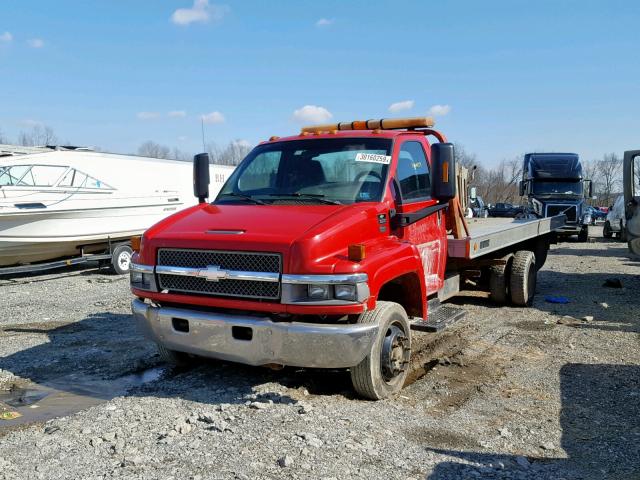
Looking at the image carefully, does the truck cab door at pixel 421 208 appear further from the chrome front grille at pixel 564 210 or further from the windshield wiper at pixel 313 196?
the chrome front grille at pixel 564 210

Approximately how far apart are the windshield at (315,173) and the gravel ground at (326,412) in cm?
171

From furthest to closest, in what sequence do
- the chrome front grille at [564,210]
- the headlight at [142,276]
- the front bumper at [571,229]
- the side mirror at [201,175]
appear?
the front bumper at [571,229] < the chrome front grille at [564,210] < the side mirror at [201,175] < the headlight at [142,276]

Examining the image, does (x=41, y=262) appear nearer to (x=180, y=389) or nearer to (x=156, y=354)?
(x=156, y=354)

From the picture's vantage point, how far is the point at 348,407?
453 cm

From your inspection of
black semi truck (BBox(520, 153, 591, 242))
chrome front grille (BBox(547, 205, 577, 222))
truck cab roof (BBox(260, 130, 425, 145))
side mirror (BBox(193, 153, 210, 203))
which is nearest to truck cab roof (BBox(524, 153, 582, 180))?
black semi truck (BBox(520, 153, 591, 242))

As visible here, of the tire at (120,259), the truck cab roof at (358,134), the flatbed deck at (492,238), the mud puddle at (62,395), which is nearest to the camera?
the mud puddle at (62,395)

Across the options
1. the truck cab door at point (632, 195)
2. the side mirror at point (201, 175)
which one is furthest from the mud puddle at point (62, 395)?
the truck cab door at point (632, 195)

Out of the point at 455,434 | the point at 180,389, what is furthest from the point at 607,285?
the point at 180,389

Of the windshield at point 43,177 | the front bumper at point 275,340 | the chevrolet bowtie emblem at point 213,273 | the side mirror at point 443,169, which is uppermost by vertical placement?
the windshield at point 43,177

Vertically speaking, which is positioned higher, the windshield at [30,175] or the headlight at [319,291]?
the windshield at [30,175]

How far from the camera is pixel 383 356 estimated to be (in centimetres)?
471

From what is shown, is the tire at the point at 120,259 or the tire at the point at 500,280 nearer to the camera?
the tire at the point at 500,280

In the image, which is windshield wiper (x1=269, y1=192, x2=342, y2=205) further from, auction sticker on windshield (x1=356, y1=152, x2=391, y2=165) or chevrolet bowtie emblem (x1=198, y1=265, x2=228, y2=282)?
chevrolet bowtie emblem (x1=198, y1=265, x2=228, y2=282)

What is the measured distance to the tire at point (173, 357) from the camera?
18.2 feet
